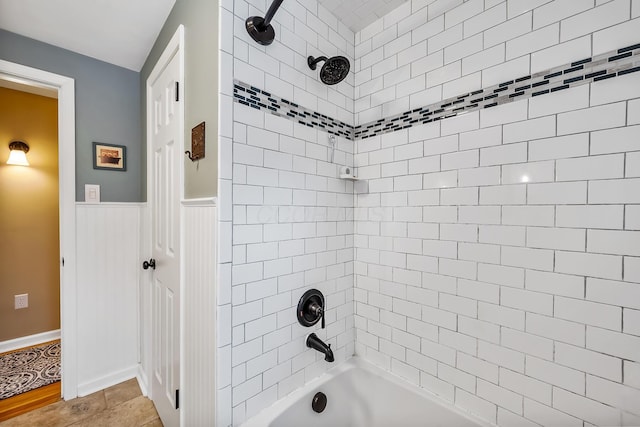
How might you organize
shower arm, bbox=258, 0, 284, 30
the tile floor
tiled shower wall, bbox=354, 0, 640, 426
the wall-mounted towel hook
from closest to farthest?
tiled shower wall, bbox=354, 0, 640, 426, shower arm, bbox=258, 0, 284, 30, the wall-mounted towel hook, the tile floor

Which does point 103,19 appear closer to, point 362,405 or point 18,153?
point 18,153

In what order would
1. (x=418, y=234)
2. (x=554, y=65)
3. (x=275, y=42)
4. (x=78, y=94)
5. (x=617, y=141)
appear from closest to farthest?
(x=617, y=141)
(x=554, y=65)
(x=275, y=42)
(x=418, y=234)
(x=78, y=94)

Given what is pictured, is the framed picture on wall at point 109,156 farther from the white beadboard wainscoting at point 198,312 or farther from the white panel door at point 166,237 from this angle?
the white beadboard wainscoting at point 198,312

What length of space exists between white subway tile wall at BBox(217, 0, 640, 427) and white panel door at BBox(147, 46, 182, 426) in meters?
0.50

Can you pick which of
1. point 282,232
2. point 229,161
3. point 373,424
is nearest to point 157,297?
point 282,232

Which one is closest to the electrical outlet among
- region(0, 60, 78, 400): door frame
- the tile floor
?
region(0, 60, 78, 400): door frame

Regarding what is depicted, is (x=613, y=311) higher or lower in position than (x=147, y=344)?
higher

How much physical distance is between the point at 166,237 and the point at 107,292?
0.98 meters

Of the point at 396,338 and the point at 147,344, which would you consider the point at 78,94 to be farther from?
the point at 396,338

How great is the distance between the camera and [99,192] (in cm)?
198

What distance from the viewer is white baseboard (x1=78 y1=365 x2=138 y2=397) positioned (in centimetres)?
190

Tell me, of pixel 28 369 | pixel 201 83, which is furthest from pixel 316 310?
pixel 28 369

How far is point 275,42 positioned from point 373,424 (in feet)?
6.83

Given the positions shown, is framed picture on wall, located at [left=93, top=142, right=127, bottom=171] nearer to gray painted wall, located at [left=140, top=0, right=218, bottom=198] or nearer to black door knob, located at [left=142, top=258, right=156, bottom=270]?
black door knob, located at [left=142, top=258, right=156, bottom=270]
